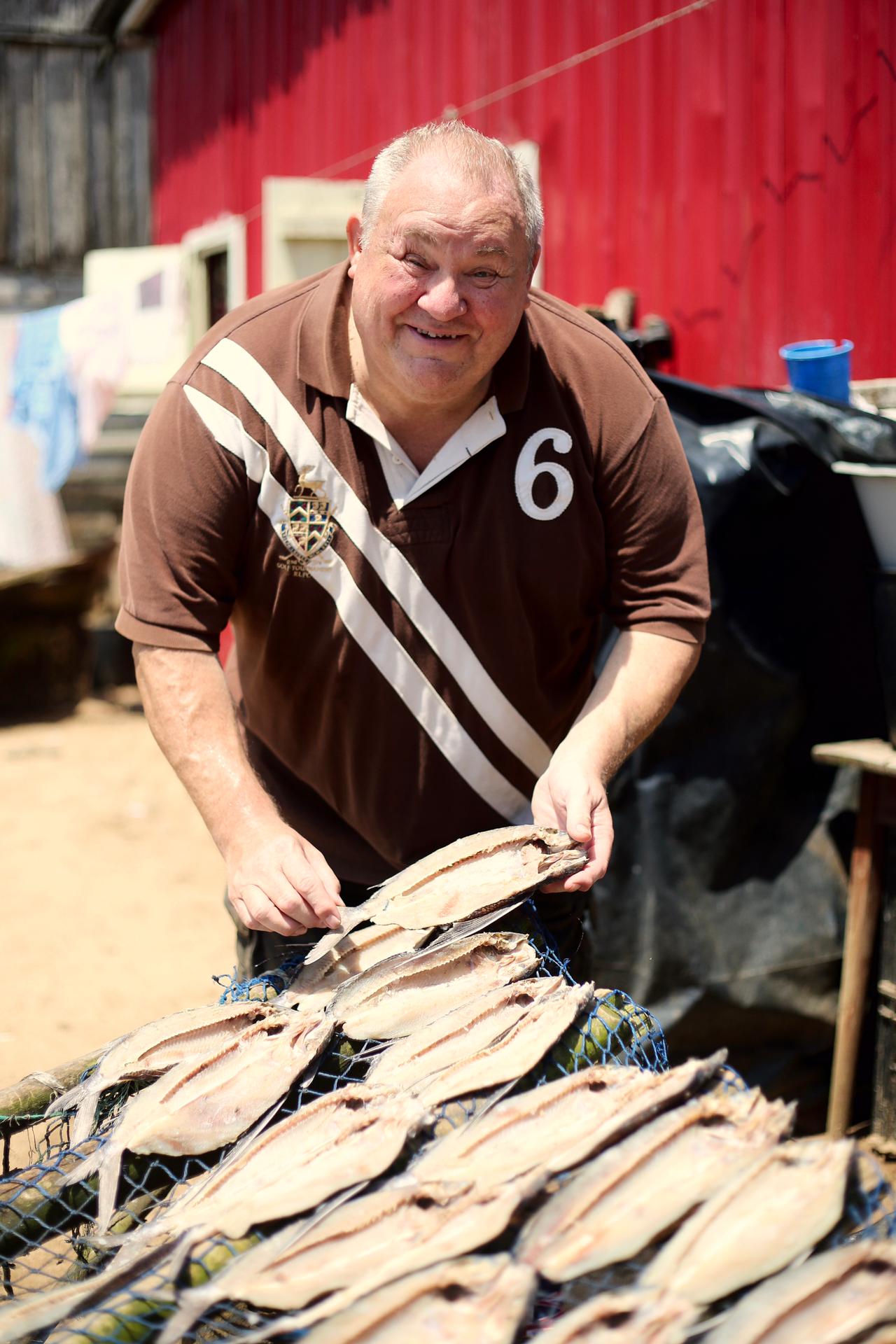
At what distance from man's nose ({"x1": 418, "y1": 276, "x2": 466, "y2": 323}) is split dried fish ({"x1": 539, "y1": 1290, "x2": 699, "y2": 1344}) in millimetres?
1640

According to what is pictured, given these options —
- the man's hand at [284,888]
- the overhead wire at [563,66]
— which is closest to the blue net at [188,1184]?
the man's hand at [284,888]

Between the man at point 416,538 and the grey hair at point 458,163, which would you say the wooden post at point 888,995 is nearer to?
the man at point 416,538

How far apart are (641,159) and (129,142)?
9030 mm

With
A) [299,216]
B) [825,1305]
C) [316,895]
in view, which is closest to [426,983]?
[316,895]

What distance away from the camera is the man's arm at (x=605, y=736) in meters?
2.11

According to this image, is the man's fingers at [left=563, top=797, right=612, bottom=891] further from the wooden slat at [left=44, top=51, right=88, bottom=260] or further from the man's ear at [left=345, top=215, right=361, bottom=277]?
the wooden slat at [left=44, top=51, right=88, bottom=260]

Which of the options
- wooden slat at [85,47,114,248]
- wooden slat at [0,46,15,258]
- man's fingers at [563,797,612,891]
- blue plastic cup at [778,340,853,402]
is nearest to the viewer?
man's fingers at [563,797,612,891]

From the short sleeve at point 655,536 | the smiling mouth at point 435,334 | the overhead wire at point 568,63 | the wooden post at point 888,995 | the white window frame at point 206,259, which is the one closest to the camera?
the smiling mouth at point 435,334

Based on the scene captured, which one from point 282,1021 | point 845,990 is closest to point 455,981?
point 282,1021

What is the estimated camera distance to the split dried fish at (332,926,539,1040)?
179cm

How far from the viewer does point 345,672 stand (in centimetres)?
259

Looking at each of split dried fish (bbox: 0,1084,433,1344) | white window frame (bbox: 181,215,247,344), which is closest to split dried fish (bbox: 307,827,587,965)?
split dried fish (bbox: 0,1084,433,1344)

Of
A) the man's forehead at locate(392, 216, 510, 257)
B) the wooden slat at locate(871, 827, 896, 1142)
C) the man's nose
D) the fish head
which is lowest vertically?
the wooden slat at locate(871, 827, 896, 1142)

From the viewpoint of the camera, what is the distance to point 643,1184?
136cm
